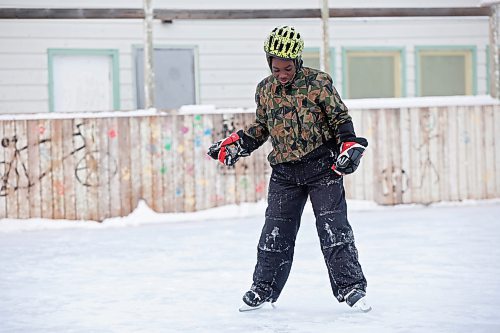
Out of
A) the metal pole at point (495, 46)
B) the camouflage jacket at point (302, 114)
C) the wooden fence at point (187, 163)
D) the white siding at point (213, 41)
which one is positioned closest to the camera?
the camouflage jacket at point (302, 114)

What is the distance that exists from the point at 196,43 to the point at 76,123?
4.71 metres

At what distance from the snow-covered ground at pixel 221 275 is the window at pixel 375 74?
5.49 meters

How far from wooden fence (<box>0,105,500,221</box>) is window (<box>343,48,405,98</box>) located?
14.0 ft

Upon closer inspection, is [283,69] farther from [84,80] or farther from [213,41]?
[213,41]

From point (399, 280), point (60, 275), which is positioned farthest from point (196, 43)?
point (399, 280)

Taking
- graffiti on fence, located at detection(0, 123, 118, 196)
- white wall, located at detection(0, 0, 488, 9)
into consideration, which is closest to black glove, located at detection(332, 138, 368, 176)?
graffiti on fence, located at detection(0, 123, 118, 196)

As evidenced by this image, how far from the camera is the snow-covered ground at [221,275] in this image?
4875mm

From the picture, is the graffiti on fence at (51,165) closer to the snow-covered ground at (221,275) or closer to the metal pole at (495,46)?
the snow-covered ground at (221,275)

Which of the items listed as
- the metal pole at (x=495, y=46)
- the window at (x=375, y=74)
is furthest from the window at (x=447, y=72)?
the metal pole at (x=495, y=46)

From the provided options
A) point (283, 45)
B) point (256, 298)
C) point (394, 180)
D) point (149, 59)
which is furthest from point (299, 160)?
point (394, 180)

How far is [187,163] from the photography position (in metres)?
11.3

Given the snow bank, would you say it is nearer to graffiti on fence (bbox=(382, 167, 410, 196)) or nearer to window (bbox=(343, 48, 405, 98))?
graffiti on fence (bbox=(382, 167, 410, 196))

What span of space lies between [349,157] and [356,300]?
0.78 meters

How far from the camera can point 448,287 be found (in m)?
5.86
